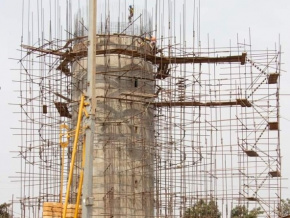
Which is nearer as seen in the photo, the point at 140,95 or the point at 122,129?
the point at 140,95

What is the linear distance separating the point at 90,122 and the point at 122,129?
1311 cm

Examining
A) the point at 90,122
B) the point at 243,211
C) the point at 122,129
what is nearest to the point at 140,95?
the point at 122,129

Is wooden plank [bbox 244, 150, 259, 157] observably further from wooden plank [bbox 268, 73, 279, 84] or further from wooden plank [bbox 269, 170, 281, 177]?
→ wooden plank [bbox 268, 73, 279, 84]

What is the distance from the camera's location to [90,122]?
11.9 m

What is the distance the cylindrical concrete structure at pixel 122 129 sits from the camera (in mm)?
24359

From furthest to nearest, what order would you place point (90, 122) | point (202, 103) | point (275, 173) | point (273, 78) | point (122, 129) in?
point (202, 103) < point (273, 78) < point (275, 173) < point (122, 129) < point (90, 122)

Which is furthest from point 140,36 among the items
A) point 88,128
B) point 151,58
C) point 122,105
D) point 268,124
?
point 88,128

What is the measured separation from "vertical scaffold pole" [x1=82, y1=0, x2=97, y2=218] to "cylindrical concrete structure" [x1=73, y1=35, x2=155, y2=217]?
12277 mm

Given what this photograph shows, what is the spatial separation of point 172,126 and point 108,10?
5.23 m

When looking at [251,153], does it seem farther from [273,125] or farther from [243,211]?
[243,211]

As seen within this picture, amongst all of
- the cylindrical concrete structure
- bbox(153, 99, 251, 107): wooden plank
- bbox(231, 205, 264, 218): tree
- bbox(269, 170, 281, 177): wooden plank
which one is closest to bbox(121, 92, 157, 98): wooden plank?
the cylindrical concrete structure

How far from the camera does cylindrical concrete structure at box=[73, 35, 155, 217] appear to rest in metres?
24.4

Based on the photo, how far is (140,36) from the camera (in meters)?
26.1

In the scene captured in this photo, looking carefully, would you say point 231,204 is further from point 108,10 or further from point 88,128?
point 88,128
